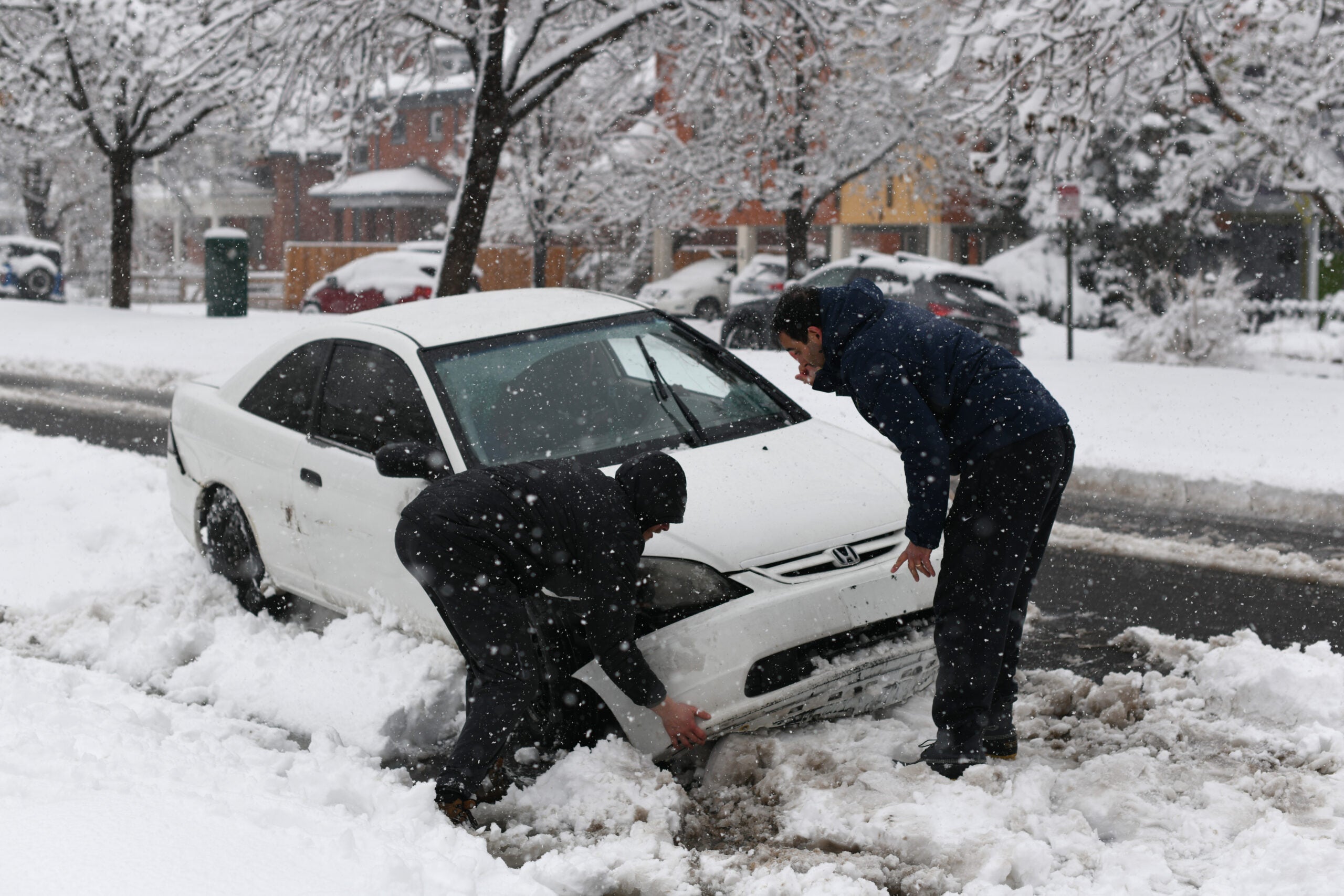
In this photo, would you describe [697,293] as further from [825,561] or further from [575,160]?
[825,561]

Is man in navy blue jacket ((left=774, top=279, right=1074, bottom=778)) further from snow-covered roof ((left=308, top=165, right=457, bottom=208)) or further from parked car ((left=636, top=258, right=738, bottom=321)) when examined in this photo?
snow-covered roof ((left=308, top=165, right=457, bottom=208))

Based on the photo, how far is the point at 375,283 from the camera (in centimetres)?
2839

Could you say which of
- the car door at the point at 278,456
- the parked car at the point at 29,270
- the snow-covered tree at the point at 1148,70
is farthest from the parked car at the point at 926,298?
the parked car at the point at 29,270

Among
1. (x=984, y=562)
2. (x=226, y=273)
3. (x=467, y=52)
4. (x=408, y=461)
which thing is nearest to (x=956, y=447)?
(x=984, y=562)

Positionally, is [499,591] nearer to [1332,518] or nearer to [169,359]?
[1332,518]

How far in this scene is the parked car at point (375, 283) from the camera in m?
27.8

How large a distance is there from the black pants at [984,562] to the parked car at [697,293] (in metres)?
25.4

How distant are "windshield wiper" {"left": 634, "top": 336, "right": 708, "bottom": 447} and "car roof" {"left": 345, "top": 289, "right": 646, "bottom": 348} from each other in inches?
13.9

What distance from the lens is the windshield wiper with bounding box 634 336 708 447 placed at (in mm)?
5145

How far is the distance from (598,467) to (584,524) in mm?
1051

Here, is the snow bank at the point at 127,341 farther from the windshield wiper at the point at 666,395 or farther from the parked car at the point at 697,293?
the windshield wiper at the point at 666,395

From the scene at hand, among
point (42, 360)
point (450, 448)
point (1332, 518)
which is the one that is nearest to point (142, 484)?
point (450, 448)

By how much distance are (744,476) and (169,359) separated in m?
14.6

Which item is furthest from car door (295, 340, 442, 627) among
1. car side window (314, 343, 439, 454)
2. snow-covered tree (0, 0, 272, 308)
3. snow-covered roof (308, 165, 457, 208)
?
snow-covered roof (308, 165, 457, 208)
